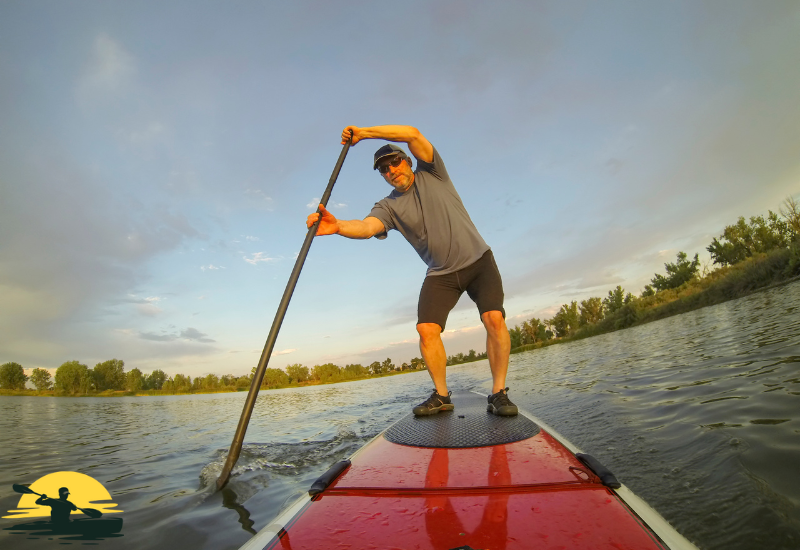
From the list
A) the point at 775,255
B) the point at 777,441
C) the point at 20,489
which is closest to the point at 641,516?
the point at 777,441

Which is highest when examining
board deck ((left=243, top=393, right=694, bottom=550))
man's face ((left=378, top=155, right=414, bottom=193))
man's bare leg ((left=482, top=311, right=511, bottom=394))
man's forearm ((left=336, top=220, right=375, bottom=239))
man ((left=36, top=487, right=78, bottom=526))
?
man's face ((left=378, top=155, right=414, bottom=193))

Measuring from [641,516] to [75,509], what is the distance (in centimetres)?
316

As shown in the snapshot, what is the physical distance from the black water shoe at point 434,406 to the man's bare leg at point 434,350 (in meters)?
0.08

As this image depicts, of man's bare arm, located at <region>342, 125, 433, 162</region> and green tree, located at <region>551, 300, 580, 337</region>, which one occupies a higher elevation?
man's bare arm, located at <region>342, 125, 433, 162</region>

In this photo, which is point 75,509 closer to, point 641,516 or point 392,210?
point 641,516

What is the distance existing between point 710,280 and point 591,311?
29.6 metres

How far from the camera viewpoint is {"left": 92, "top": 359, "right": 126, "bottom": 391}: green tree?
192 feet

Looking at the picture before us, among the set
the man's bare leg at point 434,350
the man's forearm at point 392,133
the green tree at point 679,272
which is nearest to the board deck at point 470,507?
the man's bare leg at point 434,350

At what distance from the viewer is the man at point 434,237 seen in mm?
3596

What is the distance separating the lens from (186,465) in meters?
4.10

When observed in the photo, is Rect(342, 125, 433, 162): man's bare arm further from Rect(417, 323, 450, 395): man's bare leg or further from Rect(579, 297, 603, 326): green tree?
Rect(579, 297, 603, 326): green tree

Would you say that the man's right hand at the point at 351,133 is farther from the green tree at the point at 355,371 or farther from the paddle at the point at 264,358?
the green tree at the point at 355,371

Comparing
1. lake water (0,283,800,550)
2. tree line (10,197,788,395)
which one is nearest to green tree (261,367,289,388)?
tree line (10,197,788,395)

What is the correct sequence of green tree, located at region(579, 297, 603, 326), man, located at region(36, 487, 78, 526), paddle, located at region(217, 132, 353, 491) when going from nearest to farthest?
man, located at region(36, 487, 78, 526), paddle, located at region(217, 132, 353, 491), green tree, located at region(579, 297, 603, 326)
